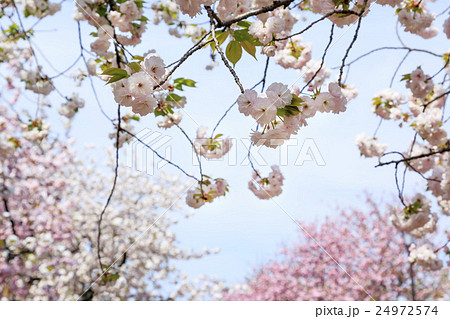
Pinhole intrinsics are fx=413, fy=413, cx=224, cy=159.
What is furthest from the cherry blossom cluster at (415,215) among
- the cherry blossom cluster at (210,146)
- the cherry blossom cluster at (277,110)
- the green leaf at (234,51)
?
the green leaf at (234,51)

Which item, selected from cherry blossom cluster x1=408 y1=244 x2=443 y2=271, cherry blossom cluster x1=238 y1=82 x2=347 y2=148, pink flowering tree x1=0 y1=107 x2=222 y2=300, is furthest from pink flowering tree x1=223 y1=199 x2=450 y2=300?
cherry blossom cluster x1=238 y1=82 x2=347 y2=148

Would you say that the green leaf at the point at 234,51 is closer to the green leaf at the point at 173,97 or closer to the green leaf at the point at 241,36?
the green leaf at the point at 241,36

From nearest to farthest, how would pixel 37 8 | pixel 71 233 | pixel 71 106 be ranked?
1. pixel 37 8
2. pixel 71 106
3. pixel 71 233

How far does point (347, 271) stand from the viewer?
678 cm

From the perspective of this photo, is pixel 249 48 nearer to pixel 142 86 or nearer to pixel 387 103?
pixel 142 86

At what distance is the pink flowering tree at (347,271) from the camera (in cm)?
668

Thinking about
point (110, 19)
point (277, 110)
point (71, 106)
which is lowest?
point (277, 110)

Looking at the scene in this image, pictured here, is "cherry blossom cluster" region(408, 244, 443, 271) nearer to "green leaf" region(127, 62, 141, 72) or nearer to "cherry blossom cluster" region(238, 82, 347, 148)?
"cherry blossom cluster" region(238, 82, 347, 148)

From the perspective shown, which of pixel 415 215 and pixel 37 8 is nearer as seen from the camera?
pixel 415 215

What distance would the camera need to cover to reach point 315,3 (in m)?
1.56

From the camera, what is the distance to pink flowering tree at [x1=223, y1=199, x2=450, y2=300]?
21.9 ft

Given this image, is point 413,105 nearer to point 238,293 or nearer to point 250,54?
point 250,54

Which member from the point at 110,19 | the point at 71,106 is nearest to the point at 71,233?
the point at 71,106

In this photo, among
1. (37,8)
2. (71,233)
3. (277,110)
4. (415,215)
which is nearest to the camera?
(277,110)
